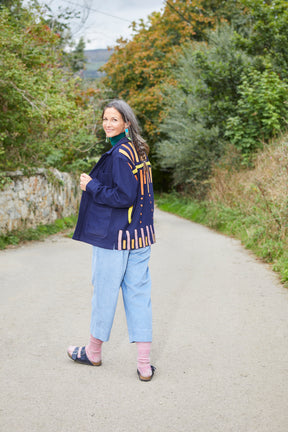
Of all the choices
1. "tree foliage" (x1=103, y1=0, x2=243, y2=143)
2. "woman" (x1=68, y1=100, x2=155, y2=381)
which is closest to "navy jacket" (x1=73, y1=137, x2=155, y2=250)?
"woman" (x1=68, y1=100, x2=155, y2=381)

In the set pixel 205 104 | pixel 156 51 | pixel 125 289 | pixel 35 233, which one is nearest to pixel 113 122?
pixel 125 289

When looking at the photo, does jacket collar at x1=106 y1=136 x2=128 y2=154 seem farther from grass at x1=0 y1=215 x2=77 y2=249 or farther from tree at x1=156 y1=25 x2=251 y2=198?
tree at x1=156 y1=25 x2=251 y2=198

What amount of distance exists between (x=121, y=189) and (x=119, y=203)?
102 mm

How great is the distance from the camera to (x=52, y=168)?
38.0 ft

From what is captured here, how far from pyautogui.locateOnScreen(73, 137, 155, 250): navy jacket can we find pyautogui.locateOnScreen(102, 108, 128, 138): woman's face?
92mm

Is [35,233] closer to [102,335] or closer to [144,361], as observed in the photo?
[102,335]

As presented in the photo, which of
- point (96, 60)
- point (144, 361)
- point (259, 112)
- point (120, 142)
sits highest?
point (96, 60)

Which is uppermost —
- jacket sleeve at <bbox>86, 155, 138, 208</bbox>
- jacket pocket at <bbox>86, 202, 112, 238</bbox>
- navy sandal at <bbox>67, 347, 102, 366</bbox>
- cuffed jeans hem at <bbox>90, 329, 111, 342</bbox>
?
jacket sleeve at <bbox>86, 155, 138, 208</bbox>

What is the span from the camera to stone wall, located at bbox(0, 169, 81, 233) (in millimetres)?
9391

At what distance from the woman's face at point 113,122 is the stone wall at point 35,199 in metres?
6.12

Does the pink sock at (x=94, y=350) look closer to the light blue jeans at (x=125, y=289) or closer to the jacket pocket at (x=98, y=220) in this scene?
the light blue jeans at (x=125, y=289)

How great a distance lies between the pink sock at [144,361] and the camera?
344cm

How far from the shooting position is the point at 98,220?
136 inches

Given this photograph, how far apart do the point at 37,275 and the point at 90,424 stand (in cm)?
410
